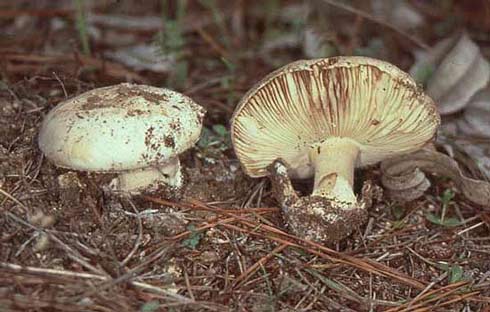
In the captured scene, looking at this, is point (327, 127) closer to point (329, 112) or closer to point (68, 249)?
point (329, 112)

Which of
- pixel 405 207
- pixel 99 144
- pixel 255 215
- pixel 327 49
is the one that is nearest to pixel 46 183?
pixel 99 144

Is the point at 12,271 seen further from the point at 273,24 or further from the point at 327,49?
the point at 273,24

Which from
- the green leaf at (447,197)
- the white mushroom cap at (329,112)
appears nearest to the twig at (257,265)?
the white mushroom cap at (329,112)

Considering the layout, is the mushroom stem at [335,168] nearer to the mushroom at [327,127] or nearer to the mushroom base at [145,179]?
the mushroom at [327,127]

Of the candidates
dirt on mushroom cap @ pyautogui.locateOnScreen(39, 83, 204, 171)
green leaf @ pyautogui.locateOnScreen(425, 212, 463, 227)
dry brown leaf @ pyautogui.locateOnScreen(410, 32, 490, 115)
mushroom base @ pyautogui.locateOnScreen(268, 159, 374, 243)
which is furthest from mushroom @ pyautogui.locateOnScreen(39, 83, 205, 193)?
dry brown leaf @ pyautogui.locateOnScreen(410, 32, 490, 115)

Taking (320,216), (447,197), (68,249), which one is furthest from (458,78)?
(68,249)

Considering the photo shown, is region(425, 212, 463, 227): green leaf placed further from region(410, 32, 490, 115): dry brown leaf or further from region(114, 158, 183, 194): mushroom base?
region(114, 158, 183, 194): mushroom base
